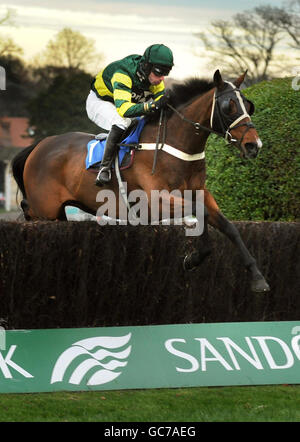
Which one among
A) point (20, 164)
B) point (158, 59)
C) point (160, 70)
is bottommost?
point (20, 164)

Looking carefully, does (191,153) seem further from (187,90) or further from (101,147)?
(101,147)

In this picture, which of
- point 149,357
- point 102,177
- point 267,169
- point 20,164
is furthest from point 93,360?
point 267,169

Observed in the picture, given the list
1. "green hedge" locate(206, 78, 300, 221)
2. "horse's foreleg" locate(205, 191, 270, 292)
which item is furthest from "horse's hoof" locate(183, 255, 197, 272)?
"green hedge" locate(206, 78, 300, 221)

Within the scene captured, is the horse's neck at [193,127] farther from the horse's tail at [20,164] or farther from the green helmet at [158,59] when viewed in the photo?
the horse's tail at [20,164]

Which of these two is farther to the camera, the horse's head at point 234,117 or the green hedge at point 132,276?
the green hedge at point 132,276

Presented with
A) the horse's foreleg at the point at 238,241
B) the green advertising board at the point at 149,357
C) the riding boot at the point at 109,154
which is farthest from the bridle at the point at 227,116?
the green advertising board at the point at 149,357

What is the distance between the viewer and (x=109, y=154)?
716 cm

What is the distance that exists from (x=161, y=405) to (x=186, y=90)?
2911mm

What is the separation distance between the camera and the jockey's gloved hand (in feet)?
22.5

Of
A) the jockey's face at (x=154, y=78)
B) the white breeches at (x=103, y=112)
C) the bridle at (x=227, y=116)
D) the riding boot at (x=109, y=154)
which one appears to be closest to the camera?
the bridle at (x=227, y=116)

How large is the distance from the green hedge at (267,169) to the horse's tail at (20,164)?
86.3 inches

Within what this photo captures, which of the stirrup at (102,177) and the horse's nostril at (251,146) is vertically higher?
the horse's nostril at (251,146)

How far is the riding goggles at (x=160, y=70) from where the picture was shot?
271 inches
